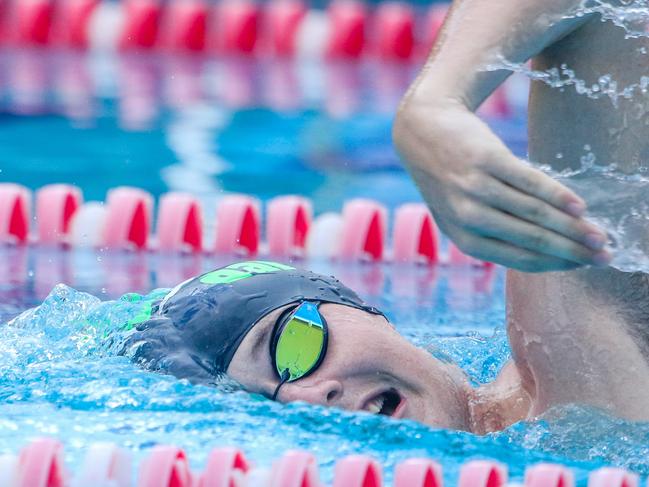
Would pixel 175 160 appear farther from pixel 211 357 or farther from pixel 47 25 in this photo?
pixel 211 357

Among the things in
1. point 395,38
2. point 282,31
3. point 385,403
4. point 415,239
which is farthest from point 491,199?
point 282,31

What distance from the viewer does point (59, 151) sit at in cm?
475

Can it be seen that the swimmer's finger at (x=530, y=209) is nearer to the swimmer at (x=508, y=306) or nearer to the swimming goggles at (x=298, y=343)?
the swimmer at (x=508, y=306)

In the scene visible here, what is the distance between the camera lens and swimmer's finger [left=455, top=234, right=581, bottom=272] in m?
1.35

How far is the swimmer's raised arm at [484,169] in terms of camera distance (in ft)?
4.32

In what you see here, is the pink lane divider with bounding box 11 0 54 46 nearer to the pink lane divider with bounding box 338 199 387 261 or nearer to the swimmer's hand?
the pink lane divider with bounding box 338 199 387 261

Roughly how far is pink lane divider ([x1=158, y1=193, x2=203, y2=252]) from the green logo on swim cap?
1.53m

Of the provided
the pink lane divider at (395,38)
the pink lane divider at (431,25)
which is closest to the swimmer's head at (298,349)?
the pink lane divider at (431,25)

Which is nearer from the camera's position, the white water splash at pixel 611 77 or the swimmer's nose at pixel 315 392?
the white water splash at pixel 611 77

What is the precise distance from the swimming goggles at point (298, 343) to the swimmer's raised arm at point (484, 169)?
21.2 inches

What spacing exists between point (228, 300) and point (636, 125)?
0.67m

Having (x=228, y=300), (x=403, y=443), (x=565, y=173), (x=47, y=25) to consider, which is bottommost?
(x=403, y=443)

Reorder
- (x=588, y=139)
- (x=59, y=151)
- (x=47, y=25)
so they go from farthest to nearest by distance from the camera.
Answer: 1. (x=47, y=25)
2. (x=59, y=151)
3. (x=588, y=139)

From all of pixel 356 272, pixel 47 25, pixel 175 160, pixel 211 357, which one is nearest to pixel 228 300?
pixel 211 357
